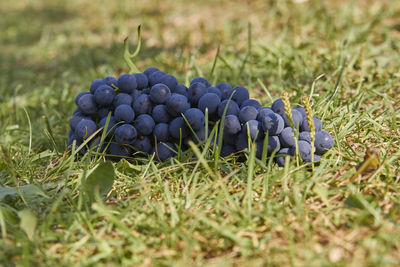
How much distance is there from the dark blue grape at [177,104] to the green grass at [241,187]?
0.73ft

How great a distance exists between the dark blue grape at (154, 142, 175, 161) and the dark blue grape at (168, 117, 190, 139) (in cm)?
7

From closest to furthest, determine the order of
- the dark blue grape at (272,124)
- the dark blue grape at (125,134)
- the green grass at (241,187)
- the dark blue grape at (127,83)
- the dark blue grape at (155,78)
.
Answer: the green grass at (241,187) < the dark blue grape at (272,124) < the dark blue grape at (125,134) < the dark blue grape at (127,83) < the dark blue grape at (155,78)

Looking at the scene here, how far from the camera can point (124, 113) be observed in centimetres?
177

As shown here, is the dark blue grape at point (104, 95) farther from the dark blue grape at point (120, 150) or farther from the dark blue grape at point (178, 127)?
the dark blue grape at point (178, 127)

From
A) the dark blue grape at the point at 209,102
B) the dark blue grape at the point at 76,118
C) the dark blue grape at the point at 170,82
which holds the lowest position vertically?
the dark blue grape at the point at 76,118

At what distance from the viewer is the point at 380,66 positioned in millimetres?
2625

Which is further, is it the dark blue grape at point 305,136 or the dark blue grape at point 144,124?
the dark blue grape at point 144,124

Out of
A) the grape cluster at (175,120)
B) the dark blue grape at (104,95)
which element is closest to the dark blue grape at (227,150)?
the grape cluster at (175,120)

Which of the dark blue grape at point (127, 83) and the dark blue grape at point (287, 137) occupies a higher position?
the dark blue grape at point (127, 83)

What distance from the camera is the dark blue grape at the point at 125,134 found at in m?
1.73

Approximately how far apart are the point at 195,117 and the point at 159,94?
0.78 ft

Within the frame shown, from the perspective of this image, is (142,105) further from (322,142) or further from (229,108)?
(322,142)

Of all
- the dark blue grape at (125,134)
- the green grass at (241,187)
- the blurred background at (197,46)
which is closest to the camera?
the green grass at (241,187)

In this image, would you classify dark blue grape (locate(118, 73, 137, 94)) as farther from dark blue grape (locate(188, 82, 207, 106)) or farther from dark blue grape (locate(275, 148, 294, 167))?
dark blue grape (locate(275, 148, 294, 167))
